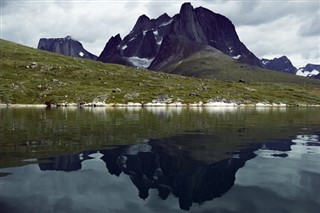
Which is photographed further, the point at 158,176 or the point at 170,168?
the point at 170,168

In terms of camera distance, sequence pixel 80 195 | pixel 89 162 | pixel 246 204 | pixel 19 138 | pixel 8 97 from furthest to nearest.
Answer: pixel 8 97 → pixel 19 138 → pixel 89 162 → pixel 80 195 → pixel 246 204

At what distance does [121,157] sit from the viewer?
34531 mm

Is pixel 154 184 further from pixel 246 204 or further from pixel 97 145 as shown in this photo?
pixel 97 145

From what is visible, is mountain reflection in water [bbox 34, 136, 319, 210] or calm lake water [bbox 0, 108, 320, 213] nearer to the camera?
calm lake water [bbox 0, 108, 320, 213]

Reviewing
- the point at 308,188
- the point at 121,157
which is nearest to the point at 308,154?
the point at 308,188

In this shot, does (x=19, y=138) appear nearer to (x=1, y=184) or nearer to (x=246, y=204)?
(x=1, y=184)

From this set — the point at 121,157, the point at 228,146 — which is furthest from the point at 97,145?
the point at 228,146

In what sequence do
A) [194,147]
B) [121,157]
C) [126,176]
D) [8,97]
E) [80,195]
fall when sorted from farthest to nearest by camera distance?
1. [8,97]
2. [194,147]
3. [121,157]
4. [126,176]
5. [80,195]

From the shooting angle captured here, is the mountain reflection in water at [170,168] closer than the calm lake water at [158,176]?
No

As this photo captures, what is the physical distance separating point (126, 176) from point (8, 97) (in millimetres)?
186036

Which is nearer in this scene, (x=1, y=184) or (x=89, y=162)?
(x=1, y=184)

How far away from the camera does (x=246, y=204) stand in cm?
2020

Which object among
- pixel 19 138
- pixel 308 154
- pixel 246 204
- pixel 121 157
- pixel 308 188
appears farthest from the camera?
pixel 19 138

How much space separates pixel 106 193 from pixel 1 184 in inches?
310
